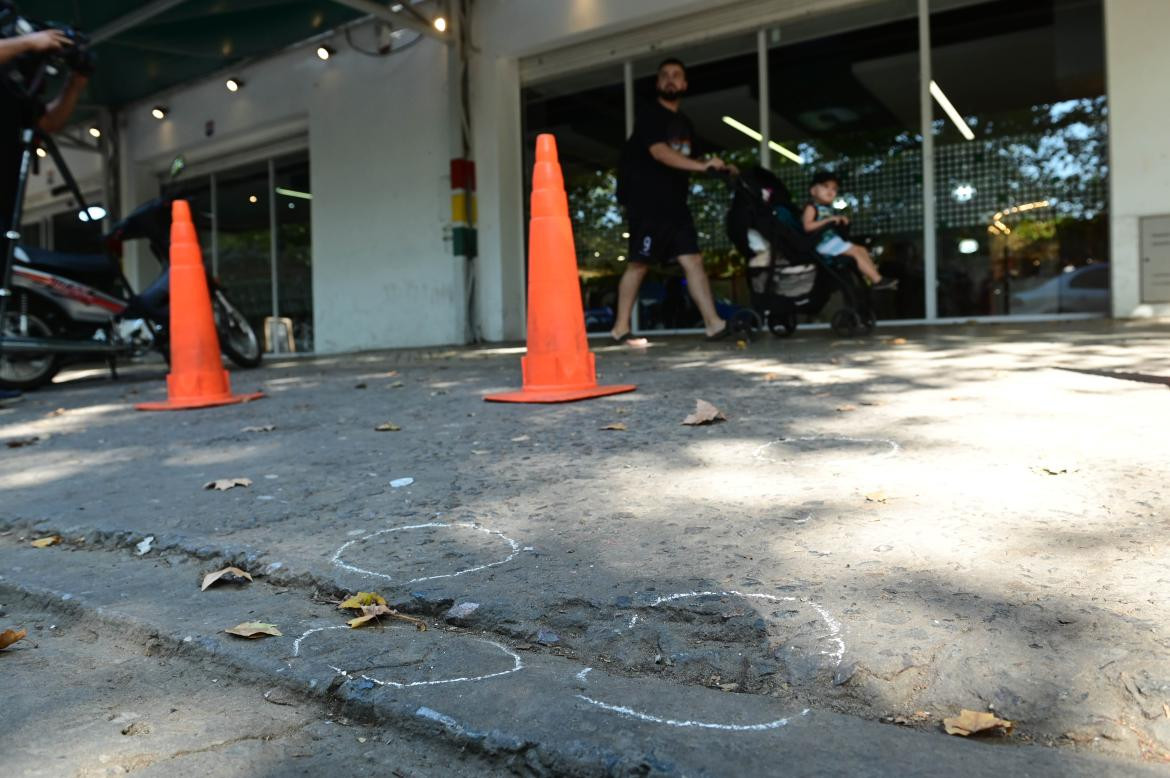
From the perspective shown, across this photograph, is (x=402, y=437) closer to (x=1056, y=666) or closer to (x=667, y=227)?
(x=1056, y=666)

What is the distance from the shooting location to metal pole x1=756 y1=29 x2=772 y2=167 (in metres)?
9.40

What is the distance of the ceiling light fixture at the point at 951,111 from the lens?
860 cm

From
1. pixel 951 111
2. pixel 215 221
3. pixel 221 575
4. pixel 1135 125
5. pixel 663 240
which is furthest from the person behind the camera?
pixel 215 221

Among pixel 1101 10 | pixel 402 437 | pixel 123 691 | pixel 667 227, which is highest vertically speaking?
pixel 1101 10

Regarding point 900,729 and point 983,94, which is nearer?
point 900,729

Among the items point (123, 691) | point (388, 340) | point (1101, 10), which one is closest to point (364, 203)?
point (388, 340)

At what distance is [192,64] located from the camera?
12.5 m

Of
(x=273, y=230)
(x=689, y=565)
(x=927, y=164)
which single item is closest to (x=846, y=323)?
(x=927, y=164)

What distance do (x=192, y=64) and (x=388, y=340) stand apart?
491 centimetres

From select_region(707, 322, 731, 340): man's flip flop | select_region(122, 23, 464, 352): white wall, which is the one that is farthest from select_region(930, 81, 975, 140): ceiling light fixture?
select_region(122, 23, 464, 352): white wall

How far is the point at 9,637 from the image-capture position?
1.94 m

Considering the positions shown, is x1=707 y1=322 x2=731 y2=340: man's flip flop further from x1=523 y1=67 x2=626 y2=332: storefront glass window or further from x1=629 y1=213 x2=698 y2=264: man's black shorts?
x1=523 y1=67 x2=626 y2=332: storefront glass window

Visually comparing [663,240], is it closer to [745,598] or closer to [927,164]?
[927,164]

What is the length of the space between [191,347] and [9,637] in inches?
149
